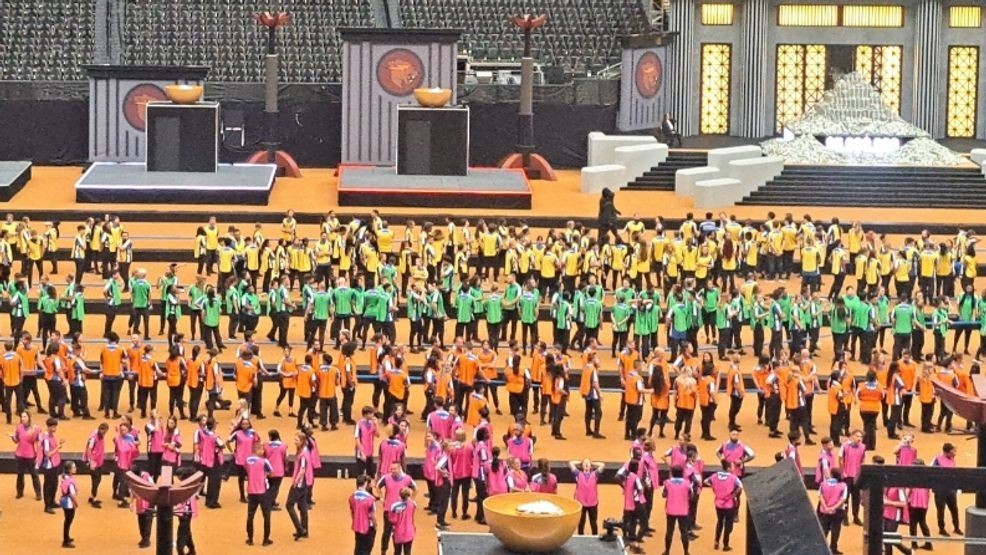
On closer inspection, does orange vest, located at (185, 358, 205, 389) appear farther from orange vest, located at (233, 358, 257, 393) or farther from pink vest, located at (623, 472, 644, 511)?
pink vest, located at (623, 472, 644, 511)

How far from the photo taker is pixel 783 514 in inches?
468

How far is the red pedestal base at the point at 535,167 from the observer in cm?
4694

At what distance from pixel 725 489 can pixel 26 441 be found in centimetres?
857

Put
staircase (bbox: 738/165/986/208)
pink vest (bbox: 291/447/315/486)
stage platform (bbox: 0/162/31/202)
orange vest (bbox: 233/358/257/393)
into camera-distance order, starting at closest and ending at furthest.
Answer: pink vest (bbox: 291/447/315/486)
orange vest (bbox: 233/358/257/393)
stage platform (bbox: 0/162/31/202)
staircase (bbox: 738/165/986/208)

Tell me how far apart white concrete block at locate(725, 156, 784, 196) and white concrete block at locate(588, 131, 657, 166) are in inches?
108

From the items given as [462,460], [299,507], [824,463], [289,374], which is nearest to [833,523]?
[824,463]

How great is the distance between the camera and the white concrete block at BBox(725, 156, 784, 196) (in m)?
44.5

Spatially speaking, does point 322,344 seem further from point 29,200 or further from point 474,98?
point 474,98

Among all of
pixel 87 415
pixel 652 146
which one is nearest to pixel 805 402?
pixel 87 415

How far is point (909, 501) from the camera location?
77.7 feet

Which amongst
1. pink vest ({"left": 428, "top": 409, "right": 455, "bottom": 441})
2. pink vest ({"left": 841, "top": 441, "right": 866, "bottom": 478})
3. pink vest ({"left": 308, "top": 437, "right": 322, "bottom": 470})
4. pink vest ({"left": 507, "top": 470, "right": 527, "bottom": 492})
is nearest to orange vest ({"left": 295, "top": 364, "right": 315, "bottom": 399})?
pink vest ({"left": 428, "top": 409, "right": 455, "bottom": 441})

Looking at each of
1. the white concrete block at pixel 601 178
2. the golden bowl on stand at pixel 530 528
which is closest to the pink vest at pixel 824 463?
the golden bowl on stand at pixel 530 528

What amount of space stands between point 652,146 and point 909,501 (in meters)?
23.2

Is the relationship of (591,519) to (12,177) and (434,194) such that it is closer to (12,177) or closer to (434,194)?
(434,194)
